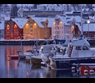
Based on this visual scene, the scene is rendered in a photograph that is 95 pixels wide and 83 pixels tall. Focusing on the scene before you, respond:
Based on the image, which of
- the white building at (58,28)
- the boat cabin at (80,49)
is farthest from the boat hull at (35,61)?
the white building at (58,28)

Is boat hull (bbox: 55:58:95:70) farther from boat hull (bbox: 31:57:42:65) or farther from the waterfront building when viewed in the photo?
the waterfront building

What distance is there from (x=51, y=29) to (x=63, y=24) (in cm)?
125

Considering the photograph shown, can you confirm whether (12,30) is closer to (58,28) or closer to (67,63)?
(58,28)

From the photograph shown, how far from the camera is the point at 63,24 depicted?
965 inches

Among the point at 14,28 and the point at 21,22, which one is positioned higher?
the point at 21,22

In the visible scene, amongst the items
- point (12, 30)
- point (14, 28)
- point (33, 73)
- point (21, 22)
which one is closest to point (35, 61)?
point (33, 73)

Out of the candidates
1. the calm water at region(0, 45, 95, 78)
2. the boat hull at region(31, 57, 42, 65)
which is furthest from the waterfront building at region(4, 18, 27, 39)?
the calm water at region(0, 45, 95, 78)

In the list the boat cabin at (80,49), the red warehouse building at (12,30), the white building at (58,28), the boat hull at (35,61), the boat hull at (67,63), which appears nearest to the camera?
the boat hull at (67,63)

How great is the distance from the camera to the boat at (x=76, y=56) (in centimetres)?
751

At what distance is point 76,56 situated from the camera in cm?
766

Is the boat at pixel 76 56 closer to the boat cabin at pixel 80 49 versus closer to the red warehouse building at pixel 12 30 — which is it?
the boat cabin at pixel 80 49
